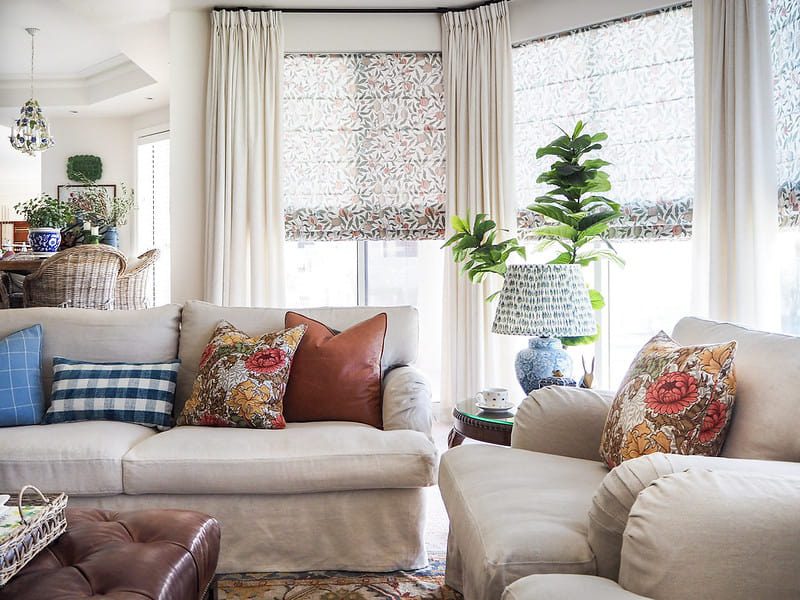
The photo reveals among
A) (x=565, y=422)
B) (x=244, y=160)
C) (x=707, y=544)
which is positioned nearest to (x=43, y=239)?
(x=244, y=160)

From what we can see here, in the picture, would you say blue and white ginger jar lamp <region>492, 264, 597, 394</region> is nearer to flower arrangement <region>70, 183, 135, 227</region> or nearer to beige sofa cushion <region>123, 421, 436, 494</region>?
beige sofa cushion <region>123, 421, 436, 494</region>

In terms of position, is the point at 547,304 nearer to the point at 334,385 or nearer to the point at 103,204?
the point at 334,385

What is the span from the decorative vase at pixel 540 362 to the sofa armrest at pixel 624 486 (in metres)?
1.35

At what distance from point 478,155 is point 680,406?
3044 mm

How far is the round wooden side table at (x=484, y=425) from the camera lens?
260cm

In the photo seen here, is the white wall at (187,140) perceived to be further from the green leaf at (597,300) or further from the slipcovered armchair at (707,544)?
the slipcovered armchair at (707,544)

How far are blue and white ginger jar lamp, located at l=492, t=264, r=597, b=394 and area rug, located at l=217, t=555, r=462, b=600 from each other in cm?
90

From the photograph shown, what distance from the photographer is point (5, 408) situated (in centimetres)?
271

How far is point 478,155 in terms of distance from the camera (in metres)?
4.61

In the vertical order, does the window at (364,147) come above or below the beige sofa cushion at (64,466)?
above

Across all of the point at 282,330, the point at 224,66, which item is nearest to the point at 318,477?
the point at 282,330

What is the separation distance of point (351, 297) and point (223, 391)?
2.67 meters

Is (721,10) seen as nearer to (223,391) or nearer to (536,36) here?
(536,36)

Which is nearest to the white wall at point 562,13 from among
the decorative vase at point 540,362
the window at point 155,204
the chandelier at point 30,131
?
the decorative vase at point 540,362
